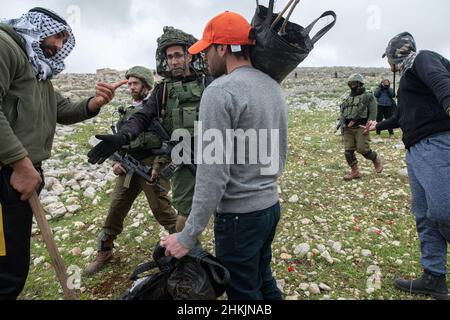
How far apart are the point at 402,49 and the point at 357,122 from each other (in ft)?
17.2

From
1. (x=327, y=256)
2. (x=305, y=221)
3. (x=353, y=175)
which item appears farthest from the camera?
(x=353, y=175)

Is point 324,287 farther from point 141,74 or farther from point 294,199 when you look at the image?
point 141,74

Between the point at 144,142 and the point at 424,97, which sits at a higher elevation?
the point at 424,97

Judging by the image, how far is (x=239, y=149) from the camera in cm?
237

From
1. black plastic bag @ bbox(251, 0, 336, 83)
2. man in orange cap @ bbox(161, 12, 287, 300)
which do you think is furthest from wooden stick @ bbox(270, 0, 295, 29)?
man in orange cap @ bbox(161, 12, 287, 300)

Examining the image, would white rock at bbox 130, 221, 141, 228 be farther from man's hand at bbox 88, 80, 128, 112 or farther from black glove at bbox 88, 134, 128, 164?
man's hand at bbox 88, 80, 128, 112

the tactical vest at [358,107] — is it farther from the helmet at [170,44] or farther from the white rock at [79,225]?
the white rock at [79,225]

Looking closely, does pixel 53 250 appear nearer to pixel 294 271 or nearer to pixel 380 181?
pixel 294 271

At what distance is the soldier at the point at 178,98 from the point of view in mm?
4051

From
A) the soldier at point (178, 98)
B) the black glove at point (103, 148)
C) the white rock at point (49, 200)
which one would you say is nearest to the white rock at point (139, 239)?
the soldier at point (178, 98)

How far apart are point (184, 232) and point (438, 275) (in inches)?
127

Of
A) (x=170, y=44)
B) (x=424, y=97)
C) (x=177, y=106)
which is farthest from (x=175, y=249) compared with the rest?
(x=424, y=97)

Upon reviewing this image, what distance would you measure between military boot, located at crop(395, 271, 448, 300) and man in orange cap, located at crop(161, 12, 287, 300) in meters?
2.38

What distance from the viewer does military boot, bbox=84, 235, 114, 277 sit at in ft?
14.8
